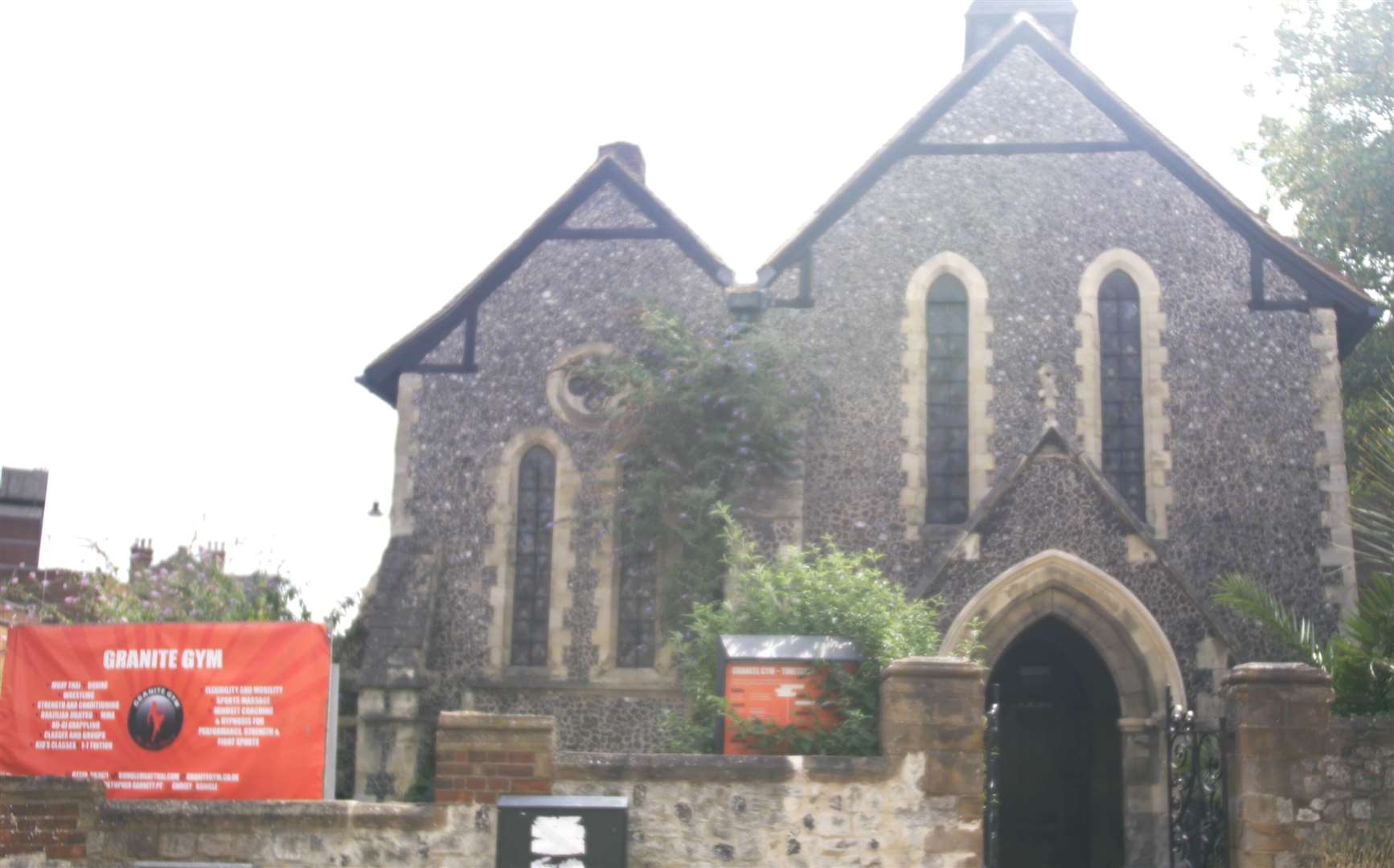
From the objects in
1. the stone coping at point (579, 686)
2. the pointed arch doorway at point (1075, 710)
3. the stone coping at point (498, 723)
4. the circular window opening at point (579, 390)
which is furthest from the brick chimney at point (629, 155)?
the stone coping at point (498, 723)

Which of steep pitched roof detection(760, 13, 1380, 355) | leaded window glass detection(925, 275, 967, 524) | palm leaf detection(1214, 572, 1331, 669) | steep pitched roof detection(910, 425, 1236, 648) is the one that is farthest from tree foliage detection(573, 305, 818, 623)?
palm leaf detection(1214, 572, 1331, 669)

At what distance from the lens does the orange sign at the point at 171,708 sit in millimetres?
10633

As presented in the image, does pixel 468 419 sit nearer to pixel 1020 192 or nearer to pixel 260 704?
pixel 1020 192

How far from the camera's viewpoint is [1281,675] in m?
10.6

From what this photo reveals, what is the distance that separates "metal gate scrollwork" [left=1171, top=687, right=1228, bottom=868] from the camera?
37.7 ft

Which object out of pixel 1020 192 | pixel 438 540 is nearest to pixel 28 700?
pixel 438 540

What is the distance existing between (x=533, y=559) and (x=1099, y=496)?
638 centimetres

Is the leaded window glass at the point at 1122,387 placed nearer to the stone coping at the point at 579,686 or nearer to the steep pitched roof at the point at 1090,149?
the steep pitched roof at the point at 1090,149

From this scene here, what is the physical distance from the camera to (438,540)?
60.7 ft

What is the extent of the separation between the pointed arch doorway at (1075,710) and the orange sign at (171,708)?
22.4 ft

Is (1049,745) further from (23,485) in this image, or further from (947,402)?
(23,485)

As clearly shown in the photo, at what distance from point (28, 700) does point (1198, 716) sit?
10258mm

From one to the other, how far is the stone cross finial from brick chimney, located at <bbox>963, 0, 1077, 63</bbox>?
6.18m

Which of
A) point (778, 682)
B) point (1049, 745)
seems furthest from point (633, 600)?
point (778, 682)
